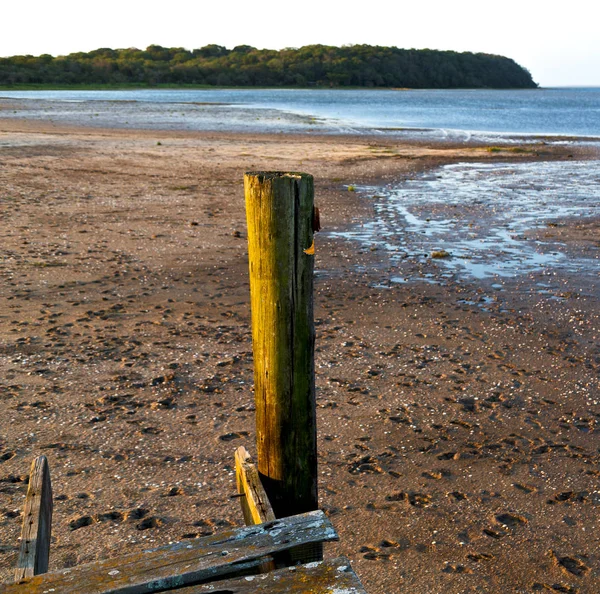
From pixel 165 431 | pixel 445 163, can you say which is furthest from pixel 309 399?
pixel 445 163

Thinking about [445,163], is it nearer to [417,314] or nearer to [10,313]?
[417,314]

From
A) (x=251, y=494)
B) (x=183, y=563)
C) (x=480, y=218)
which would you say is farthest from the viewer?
(x=480, y=218)

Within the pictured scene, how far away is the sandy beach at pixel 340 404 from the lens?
180 inches

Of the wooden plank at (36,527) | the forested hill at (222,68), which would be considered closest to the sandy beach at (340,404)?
the wooden plank at (36,527)

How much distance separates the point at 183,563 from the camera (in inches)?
115

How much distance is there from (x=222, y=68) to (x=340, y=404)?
159m

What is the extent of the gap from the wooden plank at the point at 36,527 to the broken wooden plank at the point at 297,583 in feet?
2.33

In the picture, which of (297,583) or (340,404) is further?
(340,404)

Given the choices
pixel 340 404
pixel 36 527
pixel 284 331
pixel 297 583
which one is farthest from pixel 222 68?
pixel 297 583

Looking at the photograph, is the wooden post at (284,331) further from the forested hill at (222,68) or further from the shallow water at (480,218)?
the forested hill at (222,68)

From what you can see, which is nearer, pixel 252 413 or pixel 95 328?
pixel 252 413

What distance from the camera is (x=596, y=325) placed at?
8.78 meters

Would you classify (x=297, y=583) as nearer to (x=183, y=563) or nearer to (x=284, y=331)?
A: (x=183, y=563)

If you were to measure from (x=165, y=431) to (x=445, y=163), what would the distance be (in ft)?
76.6
